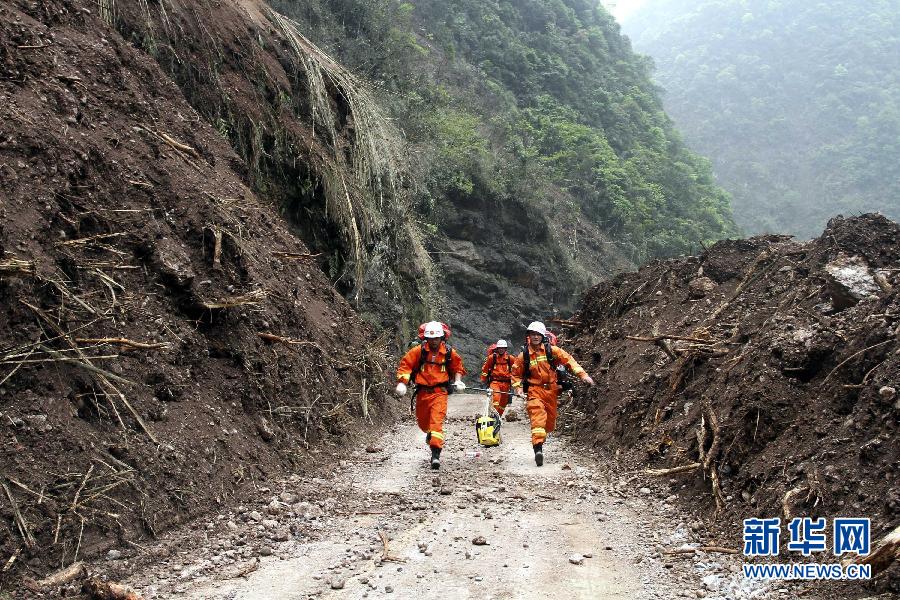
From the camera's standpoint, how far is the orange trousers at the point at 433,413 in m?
8.38

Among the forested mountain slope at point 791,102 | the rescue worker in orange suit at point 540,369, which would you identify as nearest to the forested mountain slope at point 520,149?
the rescue worker in orange suit at point 540,369

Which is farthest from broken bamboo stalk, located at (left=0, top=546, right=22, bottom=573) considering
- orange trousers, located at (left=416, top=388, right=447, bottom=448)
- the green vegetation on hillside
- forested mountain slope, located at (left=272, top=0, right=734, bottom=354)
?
the green vegetation on hillside

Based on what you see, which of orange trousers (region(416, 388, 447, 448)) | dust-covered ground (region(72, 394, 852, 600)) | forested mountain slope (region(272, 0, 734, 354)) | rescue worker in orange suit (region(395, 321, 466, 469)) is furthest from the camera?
forested mountain slope (region(272, 0, 734, 354))

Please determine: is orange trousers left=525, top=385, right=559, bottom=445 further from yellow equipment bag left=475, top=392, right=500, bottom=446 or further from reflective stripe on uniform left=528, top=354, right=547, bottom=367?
yellow equipment bag left=475, top=392, right=500, bottom=446

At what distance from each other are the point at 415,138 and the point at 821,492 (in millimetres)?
21518

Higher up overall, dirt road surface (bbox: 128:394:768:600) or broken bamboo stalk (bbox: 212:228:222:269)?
broken bamboo stalk (bbox: 212:228:222:269)

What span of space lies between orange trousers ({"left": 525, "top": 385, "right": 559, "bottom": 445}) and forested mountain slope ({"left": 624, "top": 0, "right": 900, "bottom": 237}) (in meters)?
58.9

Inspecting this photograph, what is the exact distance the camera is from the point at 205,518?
5328 millimetres

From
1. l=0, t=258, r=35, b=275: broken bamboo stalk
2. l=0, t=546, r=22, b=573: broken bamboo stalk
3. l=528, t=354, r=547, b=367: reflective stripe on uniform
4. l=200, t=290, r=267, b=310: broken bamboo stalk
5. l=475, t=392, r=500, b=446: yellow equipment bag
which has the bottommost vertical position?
l=475, t=392, r=500, b=446: yellow equipment bag

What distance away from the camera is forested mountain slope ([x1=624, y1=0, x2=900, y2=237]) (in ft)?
219

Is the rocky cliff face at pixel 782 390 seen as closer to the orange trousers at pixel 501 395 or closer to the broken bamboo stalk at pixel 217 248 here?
the orange trousers at pixel 501 395

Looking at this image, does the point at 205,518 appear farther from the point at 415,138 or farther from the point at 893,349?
the point at 415,138

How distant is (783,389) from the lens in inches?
229

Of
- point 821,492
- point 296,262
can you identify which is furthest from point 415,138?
point 821,492
